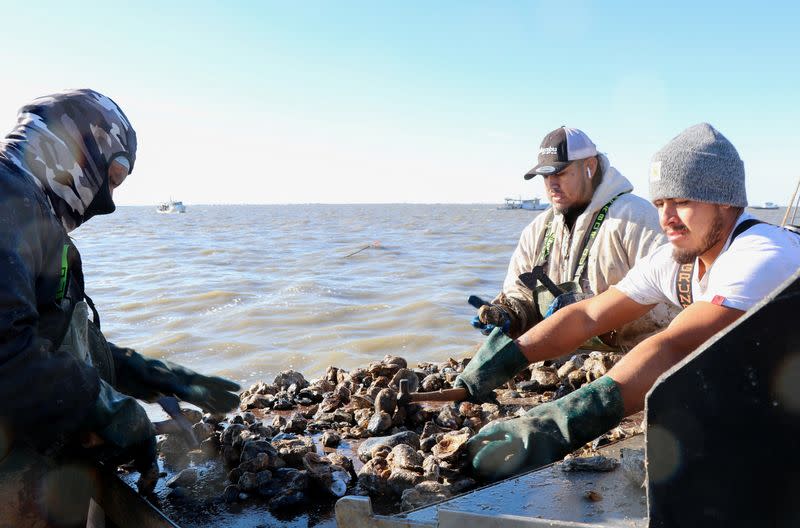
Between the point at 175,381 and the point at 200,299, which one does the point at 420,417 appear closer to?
the point at 175,381

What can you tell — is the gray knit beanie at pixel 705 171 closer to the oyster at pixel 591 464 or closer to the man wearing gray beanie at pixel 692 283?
the man wearing gray beanie at pixel 692 283

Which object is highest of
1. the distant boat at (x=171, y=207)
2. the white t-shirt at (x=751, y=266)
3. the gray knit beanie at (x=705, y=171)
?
the gray knit beanie at (x=705, y=171)

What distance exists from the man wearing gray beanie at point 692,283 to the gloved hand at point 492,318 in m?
1.96

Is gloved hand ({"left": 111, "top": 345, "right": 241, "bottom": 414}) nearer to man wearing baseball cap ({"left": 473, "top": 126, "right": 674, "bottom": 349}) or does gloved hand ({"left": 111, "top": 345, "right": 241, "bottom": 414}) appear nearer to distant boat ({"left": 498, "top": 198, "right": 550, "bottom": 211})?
man wearing baseball cap ({"left": 473, "top": 126, "right": 674, "bottom": 349})

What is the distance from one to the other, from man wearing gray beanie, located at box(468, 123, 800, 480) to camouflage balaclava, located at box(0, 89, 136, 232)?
1801mm

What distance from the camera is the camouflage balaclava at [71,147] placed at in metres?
2.47

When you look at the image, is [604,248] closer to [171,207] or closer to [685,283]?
[685,283]

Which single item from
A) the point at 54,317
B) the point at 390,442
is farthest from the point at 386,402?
the point at 54,317

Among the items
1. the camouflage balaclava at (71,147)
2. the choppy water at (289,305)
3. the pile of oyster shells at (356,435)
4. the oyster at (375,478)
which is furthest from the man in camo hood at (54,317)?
the choppy water at (289,305)

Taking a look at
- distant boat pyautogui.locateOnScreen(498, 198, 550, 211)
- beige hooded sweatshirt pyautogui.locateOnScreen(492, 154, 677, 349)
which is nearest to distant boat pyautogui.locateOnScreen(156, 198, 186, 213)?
distant boat pyautogui.locateOnScreen(498, 198, 550, 211)

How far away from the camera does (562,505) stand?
1943 mm

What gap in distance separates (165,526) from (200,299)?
8261mm

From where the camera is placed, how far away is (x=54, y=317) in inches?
93.2

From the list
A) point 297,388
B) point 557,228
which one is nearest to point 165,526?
point 297,388
